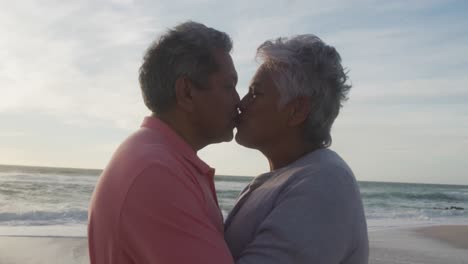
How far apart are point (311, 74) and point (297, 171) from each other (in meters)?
0.39

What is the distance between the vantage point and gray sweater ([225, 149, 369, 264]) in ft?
6.75

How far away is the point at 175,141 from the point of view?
2164 millimetres

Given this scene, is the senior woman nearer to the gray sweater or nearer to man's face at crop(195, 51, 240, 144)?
the gray sweater

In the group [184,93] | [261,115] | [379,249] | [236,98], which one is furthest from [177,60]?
[379,249]

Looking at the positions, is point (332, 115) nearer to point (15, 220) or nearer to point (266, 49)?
point (266, 49)

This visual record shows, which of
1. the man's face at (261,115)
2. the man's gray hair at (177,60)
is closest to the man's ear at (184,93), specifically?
the man's gray hair at (177,60)

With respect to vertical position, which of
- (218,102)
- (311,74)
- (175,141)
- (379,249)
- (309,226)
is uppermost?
(311,74)

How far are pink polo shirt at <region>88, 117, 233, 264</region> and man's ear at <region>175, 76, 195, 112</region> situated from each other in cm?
26

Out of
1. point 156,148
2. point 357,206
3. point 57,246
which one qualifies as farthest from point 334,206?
point 57,246

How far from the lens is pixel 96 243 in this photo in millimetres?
1978

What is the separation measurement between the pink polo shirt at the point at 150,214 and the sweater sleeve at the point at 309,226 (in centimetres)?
20

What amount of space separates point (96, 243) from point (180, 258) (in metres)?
0.33

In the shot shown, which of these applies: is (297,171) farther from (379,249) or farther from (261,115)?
(379,249)

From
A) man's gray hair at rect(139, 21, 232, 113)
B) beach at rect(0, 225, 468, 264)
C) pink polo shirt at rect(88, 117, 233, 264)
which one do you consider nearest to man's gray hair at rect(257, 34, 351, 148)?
man's gray hair at rect(139, 21, 232, 113)
